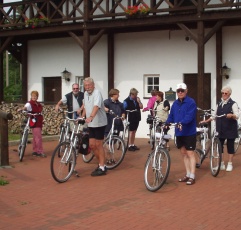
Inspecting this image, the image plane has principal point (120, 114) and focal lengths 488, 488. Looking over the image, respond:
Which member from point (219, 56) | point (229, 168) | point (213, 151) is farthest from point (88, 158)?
point (219, 56)

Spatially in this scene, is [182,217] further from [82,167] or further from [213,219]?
[82,167]

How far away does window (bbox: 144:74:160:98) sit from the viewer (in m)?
17.3

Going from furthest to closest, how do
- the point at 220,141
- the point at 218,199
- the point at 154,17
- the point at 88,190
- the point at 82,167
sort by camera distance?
the point at 154,17, the point at 82,167, the point at 220,141, the point at 88,190, the point at 218,199

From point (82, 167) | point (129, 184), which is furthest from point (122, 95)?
point (129, 184)

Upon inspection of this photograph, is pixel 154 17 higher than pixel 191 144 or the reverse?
higher

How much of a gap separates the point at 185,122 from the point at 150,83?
9.23 m

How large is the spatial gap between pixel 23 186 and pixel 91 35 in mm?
10822

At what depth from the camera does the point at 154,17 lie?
1527 centimetres

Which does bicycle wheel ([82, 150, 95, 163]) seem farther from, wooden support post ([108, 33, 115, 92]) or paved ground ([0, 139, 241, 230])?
wooden support post ([108, 33, 115, 92])

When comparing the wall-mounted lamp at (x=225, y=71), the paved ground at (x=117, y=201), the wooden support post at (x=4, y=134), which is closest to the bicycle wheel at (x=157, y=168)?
the paved ground at (x=117, y=201)

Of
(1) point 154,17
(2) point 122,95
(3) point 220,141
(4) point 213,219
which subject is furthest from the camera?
(2) point 122,95

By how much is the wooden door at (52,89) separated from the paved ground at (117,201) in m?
9.57

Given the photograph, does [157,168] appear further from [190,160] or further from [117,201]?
[117,201]

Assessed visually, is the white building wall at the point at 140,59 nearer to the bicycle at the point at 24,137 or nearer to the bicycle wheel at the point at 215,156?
the bicycle at the point at 24,137
